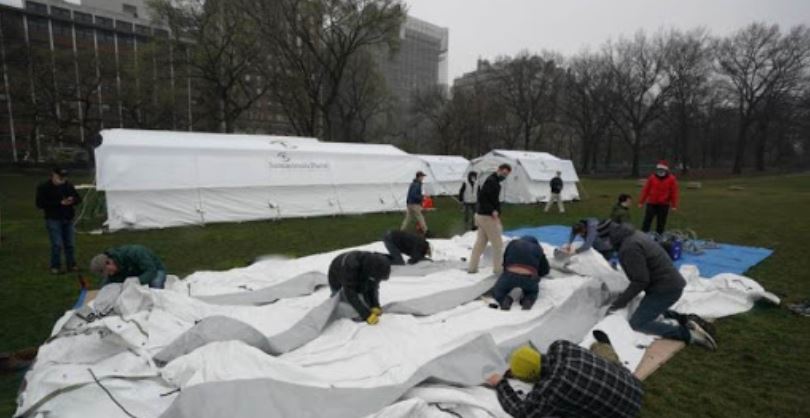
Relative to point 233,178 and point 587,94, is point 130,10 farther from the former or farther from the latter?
point 233,178

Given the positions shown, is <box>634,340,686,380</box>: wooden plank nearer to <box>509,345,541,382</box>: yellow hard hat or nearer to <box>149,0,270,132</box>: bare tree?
<box>509,345,541,382</box>: yellow hard hat

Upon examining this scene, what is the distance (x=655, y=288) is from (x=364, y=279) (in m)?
3.04

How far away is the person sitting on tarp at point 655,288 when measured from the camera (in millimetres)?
4441

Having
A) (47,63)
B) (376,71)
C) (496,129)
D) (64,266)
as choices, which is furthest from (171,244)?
(496,129)

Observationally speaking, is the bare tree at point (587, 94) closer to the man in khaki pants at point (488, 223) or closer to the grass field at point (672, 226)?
the grass field at point (672, 226)

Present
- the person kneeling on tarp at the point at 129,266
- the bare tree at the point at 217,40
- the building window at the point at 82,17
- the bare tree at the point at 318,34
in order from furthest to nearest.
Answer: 1. the building window at the point at 82,17
2. the bare tree at the point at 318,34
3. the bare tree at the point at 217,40
4. the person kneeling on tarp at the point at 129,266

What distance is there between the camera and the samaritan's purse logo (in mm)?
13653

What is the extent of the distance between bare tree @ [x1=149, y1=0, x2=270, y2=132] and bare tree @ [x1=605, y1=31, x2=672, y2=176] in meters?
29.6

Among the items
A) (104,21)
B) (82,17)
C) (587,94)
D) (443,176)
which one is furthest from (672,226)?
(82,17)

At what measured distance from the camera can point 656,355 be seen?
414 cm

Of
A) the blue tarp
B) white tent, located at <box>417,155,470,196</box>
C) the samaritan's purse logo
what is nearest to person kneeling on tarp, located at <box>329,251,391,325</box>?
the blue tarp

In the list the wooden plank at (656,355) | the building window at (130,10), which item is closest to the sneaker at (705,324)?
the wooden plank at (656,355)

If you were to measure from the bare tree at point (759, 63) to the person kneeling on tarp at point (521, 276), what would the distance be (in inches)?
1608

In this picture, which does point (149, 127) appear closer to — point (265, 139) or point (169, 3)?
point (169, 3)
